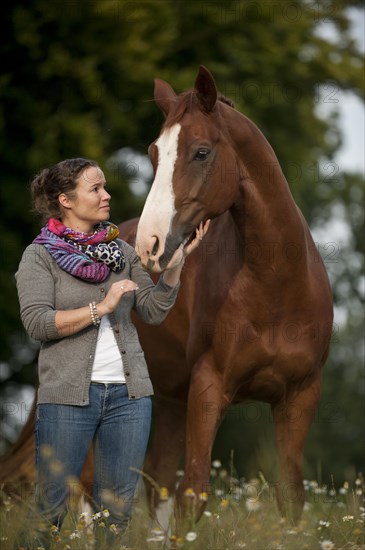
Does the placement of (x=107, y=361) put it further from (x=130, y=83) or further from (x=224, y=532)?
(x=130, y=83)

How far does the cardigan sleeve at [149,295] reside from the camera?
421 cm

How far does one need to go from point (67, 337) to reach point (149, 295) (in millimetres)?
450

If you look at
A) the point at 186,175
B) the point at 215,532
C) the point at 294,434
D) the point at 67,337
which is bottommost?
the point at 215,532

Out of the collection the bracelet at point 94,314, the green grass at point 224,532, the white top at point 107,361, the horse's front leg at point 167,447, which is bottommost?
the horse's front leg at point 167,447

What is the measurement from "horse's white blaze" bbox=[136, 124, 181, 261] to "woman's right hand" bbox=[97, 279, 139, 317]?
Answer: 0.23 meters

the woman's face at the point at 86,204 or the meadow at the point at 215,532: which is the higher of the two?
the woman's face at the point at 86,204

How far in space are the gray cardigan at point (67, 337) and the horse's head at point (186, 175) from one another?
0.75ft

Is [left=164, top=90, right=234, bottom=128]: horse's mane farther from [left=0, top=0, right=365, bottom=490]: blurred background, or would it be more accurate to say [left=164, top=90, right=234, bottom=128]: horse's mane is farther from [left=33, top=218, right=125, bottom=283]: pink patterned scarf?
[left=0, top=0, right=365, bottom=490]: blurred background

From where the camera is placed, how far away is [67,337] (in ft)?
13.2

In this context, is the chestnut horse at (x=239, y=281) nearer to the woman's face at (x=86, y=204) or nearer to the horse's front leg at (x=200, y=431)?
the horse's front leg at (x=200, y=431)

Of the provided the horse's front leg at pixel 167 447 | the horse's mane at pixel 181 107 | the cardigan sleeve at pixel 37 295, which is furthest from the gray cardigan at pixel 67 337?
the horse's front leg at pixel 167 447

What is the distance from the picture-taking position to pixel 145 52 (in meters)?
10.1

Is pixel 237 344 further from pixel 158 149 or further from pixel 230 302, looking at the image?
pixel 158 149

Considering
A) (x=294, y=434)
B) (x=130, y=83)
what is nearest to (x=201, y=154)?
(x=294, y=434)
